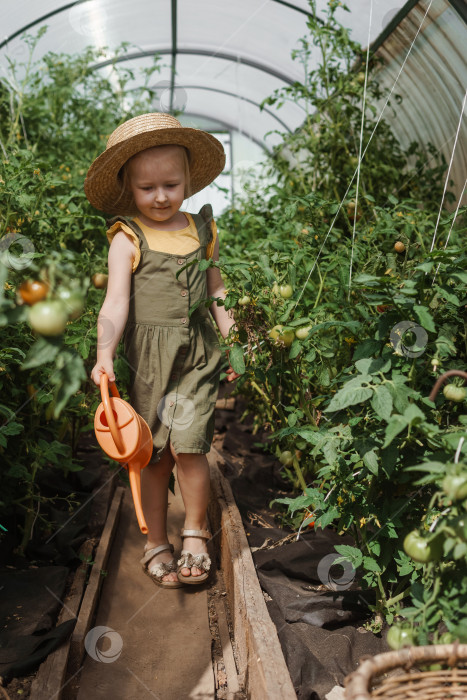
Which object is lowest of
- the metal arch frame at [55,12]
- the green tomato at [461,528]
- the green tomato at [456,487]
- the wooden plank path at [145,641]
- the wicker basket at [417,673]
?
the wooden plank path at [145,641]

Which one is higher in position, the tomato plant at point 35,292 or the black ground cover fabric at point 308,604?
the tomato plant at point 35,292

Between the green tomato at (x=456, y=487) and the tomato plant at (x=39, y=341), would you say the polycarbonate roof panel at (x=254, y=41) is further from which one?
the green tomato at (x=456, y=487)

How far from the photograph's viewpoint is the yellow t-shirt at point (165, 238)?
1.83 m

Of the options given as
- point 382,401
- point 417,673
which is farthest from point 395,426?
point 417,673

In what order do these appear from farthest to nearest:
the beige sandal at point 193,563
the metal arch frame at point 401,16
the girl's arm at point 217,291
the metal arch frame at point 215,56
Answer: the metal arch frame at point 215,56
the metal arch frame at point 401,16
the girl's arm at point 217,291
the beige sandal at point 193,563

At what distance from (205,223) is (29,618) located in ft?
3.91

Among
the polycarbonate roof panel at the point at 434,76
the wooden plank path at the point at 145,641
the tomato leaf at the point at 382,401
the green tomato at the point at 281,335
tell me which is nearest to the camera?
the tomato leaf at the point at 382,401

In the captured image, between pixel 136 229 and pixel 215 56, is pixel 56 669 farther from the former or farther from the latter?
pixel 215 56

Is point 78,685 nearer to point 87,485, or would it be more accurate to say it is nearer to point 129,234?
point 87,485

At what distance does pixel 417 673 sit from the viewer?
0.99 m

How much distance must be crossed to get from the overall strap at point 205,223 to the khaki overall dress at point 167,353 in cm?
7

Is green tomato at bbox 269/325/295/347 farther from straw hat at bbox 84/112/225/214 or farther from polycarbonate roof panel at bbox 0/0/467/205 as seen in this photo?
polycarbonate roof panel at bbox 0/0/467/205

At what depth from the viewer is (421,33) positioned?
9.80 feet

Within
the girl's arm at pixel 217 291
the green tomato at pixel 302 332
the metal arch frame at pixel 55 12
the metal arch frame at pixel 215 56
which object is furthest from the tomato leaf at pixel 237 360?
the metal arch frame at pixel 215 56
